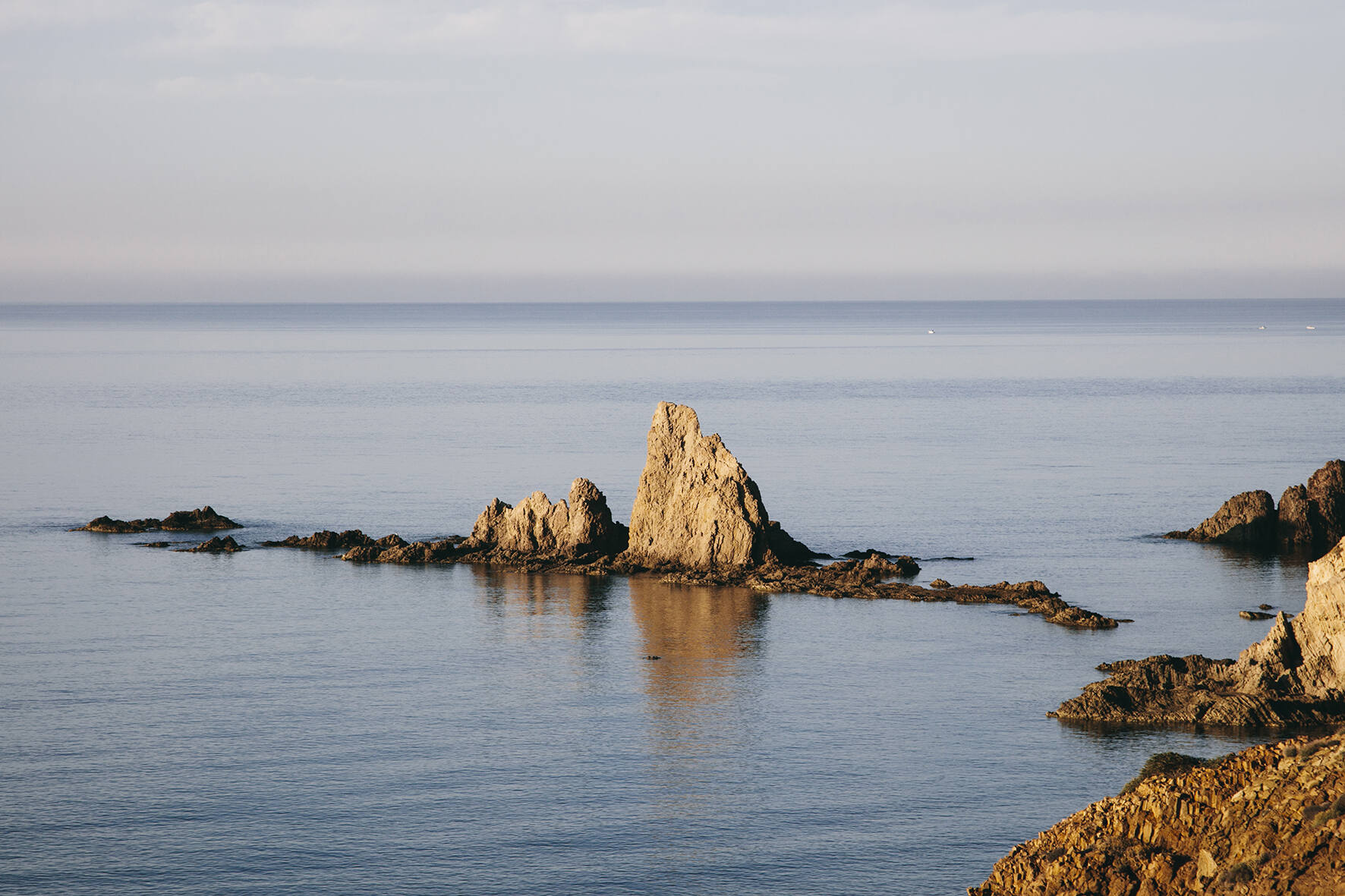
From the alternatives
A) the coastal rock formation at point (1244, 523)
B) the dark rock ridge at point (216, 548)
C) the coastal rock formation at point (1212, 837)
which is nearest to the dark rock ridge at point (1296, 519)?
the coastal rock formation at point (1244, 523)

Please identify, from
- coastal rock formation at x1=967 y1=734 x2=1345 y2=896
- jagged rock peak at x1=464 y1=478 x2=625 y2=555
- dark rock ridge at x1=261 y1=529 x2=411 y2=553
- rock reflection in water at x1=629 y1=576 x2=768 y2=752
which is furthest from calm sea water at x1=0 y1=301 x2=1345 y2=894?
coastal rock formation at x1=967 y1=734 x2=1345 y2=896

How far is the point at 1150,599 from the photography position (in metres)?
76.8

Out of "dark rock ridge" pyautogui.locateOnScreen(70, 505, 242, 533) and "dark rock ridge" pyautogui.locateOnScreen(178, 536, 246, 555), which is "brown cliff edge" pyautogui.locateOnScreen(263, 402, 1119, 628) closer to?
"dark rock ridge" pyautogui.locateOnScreen(178, 536, 246, 555)

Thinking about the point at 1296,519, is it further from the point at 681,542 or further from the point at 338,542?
the point at 338,542

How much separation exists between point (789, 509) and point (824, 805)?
62.0 metres

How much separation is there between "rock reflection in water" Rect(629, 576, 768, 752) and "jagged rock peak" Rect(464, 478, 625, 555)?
5611 millimetres

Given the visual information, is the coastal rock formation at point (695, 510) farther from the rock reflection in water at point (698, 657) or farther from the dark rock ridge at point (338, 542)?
the dark rock ridge at point (338, 542)

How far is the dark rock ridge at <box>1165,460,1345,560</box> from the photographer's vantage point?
91062mm

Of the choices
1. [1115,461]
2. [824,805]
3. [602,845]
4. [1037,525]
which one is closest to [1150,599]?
[1037,525]

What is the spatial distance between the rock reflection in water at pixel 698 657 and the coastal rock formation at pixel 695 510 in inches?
128

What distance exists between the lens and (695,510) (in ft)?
276

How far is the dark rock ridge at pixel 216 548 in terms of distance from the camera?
92.8m

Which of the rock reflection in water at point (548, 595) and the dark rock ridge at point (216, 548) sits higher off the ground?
the dark rock ridge at point (216, 548)

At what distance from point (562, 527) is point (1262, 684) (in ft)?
149
